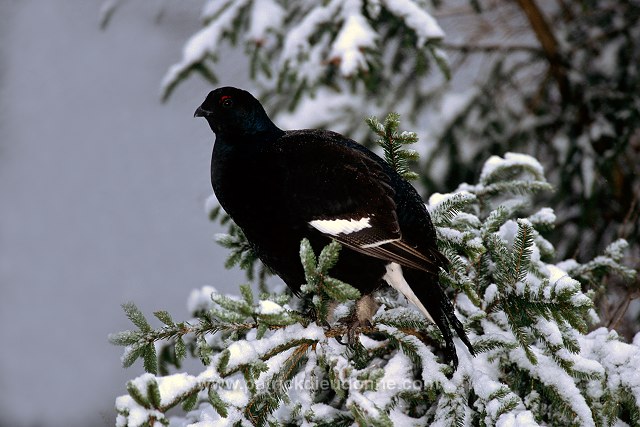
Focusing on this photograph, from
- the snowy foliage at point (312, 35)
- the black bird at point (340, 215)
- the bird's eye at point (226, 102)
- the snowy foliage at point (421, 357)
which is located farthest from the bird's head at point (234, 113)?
the snowy foliage at point (312, 35)

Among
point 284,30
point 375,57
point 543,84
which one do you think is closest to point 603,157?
point 543,84

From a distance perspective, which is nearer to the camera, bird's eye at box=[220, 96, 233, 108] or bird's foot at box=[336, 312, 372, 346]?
bird's foot at box=[336, 312, 372, 346]

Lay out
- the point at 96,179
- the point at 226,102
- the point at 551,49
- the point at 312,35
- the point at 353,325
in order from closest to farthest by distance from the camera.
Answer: the point at 353,325 < the point at 226,102 < the point at 312,35 < the point at 551,49 < the point at 96,179

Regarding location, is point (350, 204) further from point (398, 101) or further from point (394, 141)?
point (398, 101)

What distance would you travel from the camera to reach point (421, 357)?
2.15m

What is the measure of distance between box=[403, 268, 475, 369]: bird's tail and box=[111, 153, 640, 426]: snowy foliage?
5 centimetres

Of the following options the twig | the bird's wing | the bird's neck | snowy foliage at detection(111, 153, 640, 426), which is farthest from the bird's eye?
the twig

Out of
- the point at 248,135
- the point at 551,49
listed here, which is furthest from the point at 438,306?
the point at 551,49

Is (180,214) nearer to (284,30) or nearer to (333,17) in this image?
(284,30)

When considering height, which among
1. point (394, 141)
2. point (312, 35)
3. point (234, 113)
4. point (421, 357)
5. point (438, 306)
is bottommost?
point (421, 357)

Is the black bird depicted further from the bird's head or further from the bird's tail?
the bird's head

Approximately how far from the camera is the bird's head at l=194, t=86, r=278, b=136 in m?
2.82

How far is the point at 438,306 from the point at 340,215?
462 millimetres

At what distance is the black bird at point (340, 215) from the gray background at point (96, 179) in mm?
2684
